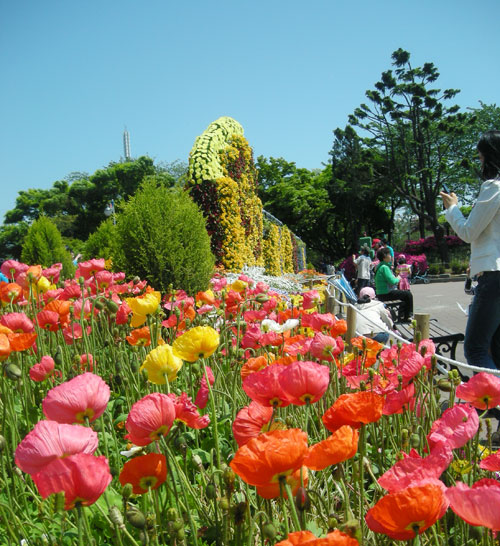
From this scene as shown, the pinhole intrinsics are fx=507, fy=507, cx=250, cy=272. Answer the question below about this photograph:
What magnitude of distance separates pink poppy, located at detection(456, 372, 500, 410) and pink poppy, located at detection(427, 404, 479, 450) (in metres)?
0.13

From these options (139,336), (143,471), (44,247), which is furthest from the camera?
(44,247)

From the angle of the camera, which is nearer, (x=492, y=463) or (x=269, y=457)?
(x=269, y=457)

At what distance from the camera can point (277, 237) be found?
565 inches

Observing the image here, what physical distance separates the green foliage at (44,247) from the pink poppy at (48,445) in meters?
11.1

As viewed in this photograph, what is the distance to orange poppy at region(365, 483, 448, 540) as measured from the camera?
0.58 metres

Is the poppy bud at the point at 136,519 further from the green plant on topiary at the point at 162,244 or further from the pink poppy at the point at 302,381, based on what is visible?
the green plant on topiary at the point at 162,244

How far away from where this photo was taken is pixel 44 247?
1174cm

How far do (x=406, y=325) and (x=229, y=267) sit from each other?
330 centimetres

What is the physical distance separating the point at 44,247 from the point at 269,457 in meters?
12.1

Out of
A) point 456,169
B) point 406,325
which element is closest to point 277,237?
point 406,325

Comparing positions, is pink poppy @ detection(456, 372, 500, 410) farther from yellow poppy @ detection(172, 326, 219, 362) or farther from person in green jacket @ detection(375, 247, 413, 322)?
person in green jacket @ detection(375, 247, 413, 322)

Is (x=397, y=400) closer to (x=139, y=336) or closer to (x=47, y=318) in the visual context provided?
(x=139, y=336)

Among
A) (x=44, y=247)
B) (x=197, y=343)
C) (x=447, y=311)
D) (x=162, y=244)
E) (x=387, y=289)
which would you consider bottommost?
(x=447, y=311)

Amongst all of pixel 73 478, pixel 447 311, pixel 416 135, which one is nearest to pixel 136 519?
pixel 73 478
